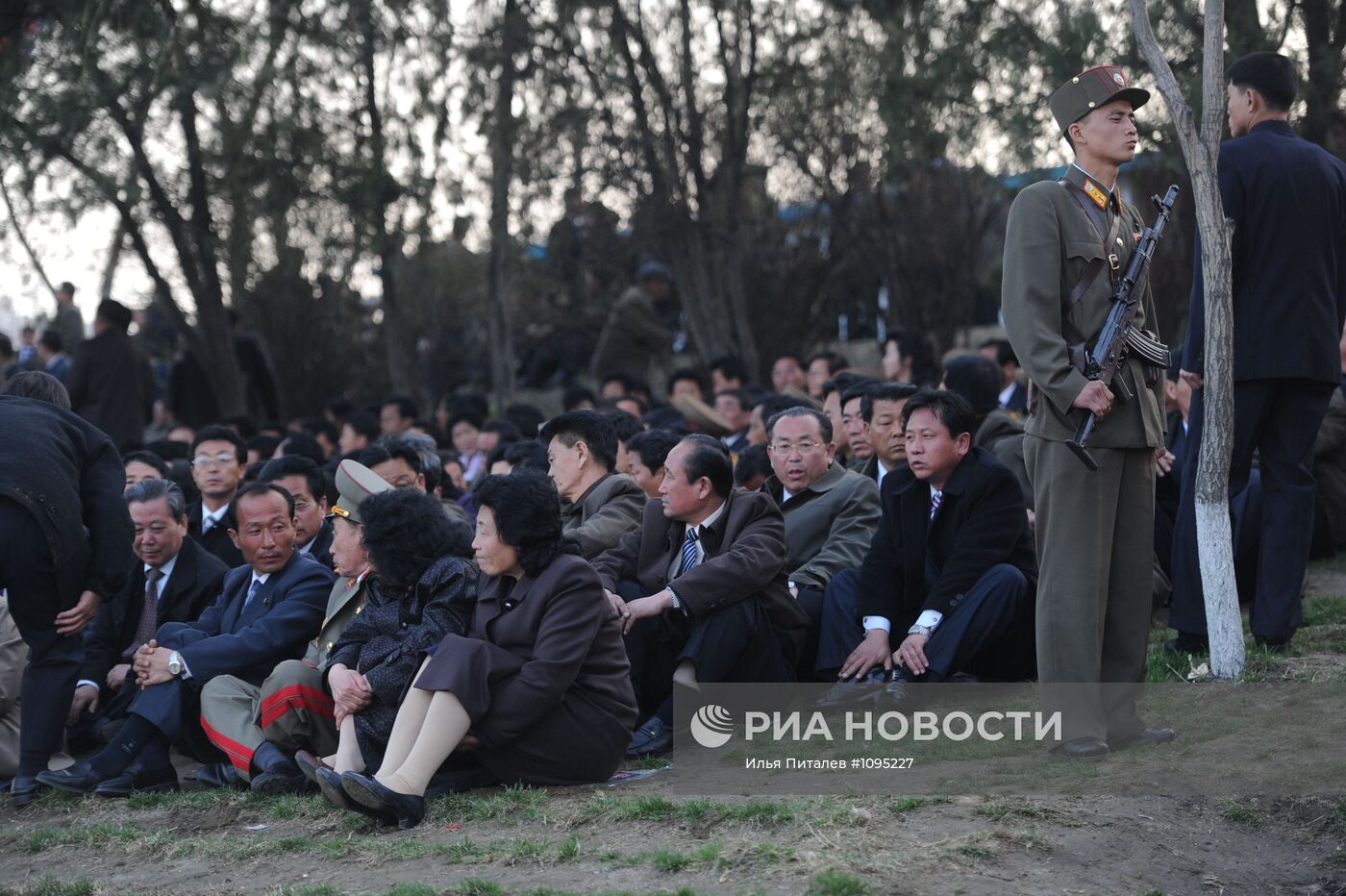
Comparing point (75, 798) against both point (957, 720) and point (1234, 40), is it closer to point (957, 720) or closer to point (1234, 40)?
point (957, 720)

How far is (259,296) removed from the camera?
62.8 ft

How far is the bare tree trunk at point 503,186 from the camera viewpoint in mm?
13859

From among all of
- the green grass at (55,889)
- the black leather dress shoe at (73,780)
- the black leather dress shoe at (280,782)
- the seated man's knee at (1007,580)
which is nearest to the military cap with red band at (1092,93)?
the seated man's knee at (1007,580)

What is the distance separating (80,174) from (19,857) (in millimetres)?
9297

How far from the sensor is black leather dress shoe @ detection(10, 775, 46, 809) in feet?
22.5

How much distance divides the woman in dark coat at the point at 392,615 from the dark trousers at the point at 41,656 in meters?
1.45

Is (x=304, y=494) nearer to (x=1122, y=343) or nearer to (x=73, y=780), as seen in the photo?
(x=73, y=780)

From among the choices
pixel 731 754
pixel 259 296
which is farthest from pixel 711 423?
pixel 259 296

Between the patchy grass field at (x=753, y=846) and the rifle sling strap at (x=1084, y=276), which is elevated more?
the rifle sling strap at (x=1084, y=276)

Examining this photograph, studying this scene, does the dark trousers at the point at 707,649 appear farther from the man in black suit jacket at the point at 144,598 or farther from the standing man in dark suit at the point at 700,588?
the man in black suit jacket at the point at 144,598

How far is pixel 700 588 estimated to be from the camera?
6676 mm

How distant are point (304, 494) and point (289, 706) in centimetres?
194

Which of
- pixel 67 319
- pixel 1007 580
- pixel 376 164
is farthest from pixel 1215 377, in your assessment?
pixel 67 319

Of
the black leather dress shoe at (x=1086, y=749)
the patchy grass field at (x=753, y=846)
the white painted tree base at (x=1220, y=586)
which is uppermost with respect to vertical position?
the white painted tree base at (x=1220, y=586)
